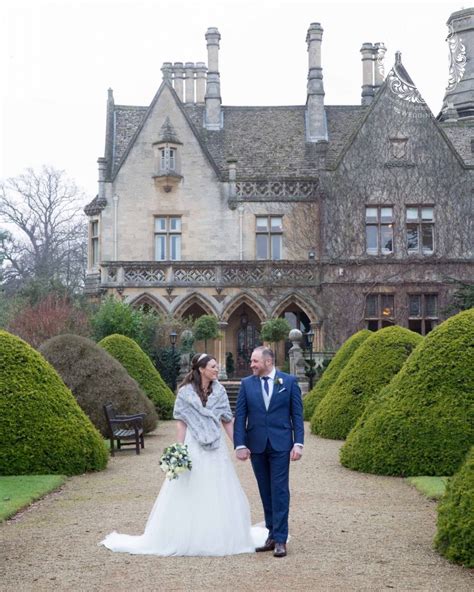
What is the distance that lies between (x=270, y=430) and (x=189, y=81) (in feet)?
106

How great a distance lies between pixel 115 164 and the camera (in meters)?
33.8

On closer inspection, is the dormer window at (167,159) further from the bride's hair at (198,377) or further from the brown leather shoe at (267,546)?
the brown leather shoe at (267,546)

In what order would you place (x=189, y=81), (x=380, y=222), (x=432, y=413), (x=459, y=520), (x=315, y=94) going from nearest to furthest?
(x=459, y=520) → (x=432, y=413) → (x=380, y=222) → (x=315, y=94) → (x=189, y=81)

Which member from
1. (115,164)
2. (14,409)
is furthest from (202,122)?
(14,409)

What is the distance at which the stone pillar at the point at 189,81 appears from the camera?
37688 millimetres

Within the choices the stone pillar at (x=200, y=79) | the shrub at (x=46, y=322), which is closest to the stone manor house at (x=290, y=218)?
the stone pillar at (x=200, y=79)

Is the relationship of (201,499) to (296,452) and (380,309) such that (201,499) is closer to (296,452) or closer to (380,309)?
(296,452)

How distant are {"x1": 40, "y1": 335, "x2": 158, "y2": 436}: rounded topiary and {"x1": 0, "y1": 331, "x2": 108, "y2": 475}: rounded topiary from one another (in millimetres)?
3284

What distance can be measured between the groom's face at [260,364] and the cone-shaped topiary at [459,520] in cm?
165

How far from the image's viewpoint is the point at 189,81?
124 feet

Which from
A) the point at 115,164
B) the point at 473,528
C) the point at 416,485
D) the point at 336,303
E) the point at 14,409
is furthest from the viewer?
the point at 115,164

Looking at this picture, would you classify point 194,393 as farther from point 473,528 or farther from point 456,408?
point 456,408

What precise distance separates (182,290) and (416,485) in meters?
21.6

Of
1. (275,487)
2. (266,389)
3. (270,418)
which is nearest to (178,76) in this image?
(266,389)
